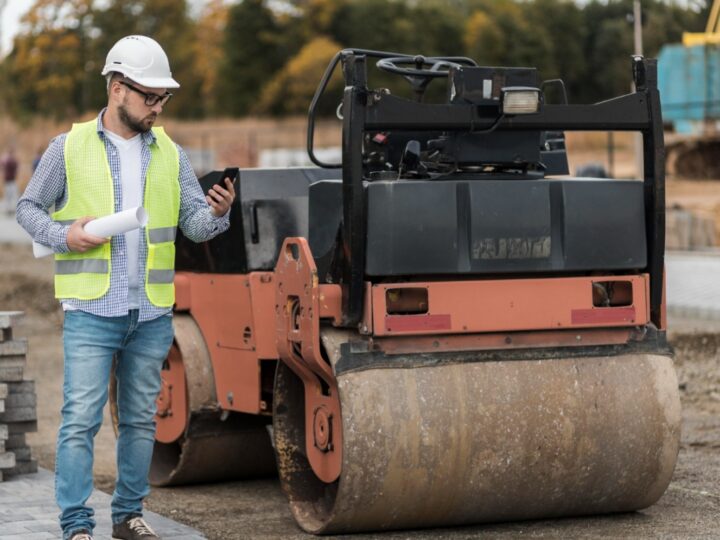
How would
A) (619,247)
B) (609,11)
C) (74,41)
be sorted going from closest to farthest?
(619,247) < (609,11) < (74,41)

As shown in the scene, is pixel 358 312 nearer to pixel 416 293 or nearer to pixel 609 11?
pixel 416 293

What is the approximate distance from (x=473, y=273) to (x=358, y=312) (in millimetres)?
517

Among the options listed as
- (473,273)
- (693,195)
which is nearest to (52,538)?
(473,273)

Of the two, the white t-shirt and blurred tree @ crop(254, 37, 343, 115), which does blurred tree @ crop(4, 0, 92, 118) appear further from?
the white t-shirt

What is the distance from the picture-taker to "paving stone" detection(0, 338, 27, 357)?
23.7 feet

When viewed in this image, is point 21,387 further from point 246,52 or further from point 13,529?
point 246,52

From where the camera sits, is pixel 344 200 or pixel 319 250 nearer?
pixel 344 200

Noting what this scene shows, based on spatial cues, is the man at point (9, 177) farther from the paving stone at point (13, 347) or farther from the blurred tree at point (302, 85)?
the paving stone at point (13, 347)

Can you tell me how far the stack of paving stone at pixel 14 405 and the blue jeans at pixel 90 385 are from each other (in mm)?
1661

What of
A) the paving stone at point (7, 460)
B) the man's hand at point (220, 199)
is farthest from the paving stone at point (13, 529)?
the man's hand at point (220, 199)

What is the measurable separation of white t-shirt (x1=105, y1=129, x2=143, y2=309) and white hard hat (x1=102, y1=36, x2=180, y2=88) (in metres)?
0.24

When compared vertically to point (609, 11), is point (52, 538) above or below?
below

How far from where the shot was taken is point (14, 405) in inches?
290

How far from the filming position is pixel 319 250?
6.31 meters
